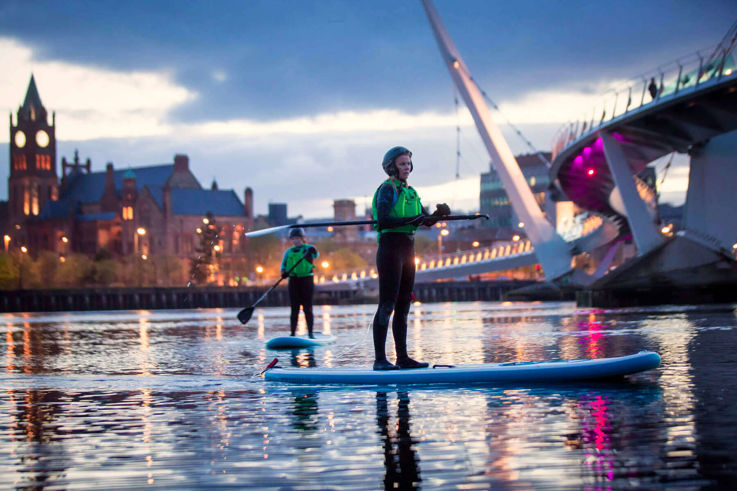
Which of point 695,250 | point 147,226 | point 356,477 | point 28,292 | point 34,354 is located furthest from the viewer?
point 147,226

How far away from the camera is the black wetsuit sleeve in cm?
1230

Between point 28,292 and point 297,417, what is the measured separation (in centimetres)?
10359

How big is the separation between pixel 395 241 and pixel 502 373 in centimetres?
199

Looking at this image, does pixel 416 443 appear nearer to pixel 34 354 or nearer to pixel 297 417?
pixel 297 417

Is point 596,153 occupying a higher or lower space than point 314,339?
higher

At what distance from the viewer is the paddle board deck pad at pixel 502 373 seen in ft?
36.8

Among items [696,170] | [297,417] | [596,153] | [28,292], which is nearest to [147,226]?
[28,292]

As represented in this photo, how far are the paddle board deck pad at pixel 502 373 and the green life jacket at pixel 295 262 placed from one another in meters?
9.28

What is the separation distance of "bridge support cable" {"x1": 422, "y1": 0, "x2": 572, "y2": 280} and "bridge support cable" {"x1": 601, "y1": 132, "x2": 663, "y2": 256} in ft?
47.1

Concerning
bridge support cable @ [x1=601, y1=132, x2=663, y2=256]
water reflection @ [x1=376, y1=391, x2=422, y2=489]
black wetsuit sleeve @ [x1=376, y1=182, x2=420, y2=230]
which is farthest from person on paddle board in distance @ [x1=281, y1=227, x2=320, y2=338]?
bridge support cable @ [x1=601, y1=132, x2=663, y2=256]

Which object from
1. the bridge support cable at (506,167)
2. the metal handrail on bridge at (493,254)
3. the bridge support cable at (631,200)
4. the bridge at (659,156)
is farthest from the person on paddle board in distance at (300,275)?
the metal handrail on bridge at (493,254)

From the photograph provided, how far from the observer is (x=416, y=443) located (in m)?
7.66

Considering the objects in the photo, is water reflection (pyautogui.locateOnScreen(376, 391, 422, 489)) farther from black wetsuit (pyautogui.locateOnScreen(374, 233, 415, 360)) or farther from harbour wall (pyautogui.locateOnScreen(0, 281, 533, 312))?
harbour wall (pyautogui.locateOnScreen(0, 281, 533, 312))

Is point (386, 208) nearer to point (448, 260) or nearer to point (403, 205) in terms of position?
point (403, 205)
